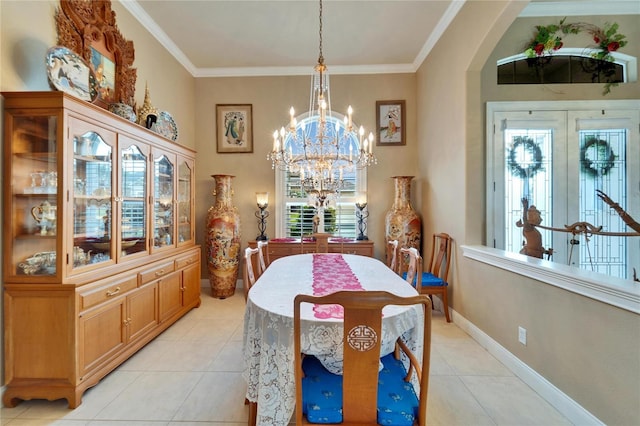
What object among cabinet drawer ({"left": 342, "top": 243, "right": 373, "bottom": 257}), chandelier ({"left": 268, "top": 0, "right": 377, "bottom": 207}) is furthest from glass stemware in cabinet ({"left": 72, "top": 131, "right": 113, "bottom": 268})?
cabinet drawer ({"left": 342, "top": 243, "right": 373, "bottom": 257})

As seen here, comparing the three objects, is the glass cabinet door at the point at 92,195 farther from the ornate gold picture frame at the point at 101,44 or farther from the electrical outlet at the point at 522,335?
the electrical outlet at the point at 522,335

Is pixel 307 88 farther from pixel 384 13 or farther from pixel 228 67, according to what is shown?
pixel 384 13

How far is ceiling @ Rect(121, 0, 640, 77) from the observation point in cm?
297

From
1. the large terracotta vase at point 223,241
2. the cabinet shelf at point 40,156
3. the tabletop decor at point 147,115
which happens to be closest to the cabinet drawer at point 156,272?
the large terracotta vase at point 223,241

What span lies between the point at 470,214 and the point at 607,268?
1.85 metres

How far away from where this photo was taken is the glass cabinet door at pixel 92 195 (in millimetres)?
1934

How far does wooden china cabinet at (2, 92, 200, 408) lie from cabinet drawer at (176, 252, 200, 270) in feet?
2.48

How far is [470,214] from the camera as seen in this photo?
2842 millimetres

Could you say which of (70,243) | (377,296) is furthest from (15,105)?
(377,296)

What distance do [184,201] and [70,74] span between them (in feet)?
5.33

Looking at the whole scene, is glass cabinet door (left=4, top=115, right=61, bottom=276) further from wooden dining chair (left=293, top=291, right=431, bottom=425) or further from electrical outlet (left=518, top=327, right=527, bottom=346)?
electrical outlet (left=518, top=327, right=527, bottom=346)

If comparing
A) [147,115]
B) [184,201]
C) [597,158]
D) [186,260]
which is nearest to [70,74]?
[147,115]

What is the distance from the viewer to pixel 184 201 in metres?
3.43

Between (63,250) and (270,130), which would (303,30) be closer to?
(270,130)
